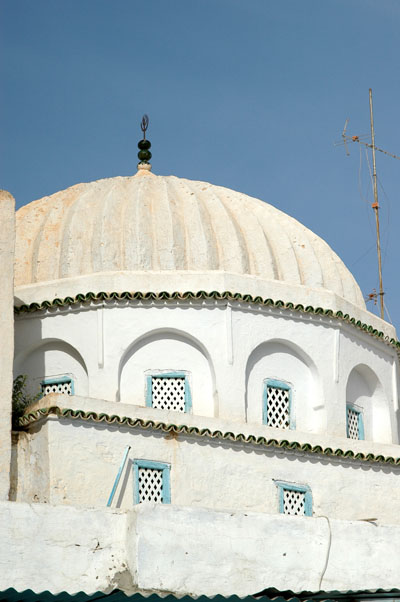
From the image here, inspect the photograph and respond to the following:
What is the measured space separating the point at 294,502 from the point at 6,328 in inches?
181

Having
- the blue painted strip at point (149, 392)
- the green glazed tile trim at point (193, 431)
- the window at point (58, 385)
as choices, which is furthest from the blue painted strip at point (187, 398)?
the window at point (58, 385)

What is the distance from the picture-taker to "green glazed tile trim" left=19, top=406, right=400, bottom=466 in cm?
1650

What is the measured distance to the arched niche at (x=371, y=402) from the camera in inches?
790

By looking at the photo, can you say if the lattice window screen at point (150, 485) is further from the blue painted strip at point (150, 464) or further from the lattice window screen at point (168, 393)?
the lattice window screen at point (168, 393)

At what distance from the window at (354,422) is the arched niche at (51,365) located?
3.95 metres

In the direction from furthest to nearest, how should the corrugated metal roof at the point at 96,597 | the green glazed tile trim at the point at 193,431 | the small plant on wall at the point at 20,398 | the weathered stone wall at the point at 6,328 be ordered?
1. the small plant on wall at the point at 20,398
2. the green glazed tile trim at the point at 193,431
3. the weathered stone wall at the point at 6,328
4. the corrugated metal roof at the point at 96,597

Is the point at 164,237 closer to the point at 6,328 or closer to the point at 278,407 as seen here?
the point at 278,407

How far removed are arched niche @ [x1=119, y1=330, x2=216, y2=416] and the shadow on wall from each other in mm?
638

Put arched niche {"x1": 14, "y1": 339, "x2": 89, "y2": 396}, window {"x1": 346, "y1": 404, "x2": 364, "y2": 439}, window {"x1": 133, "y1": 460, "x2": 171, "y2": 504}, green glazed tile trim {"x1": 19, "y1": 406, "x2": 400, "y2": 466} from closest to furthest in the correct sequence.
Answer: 1. green glazed tile trim {"x1": 19, "y1": 406, "x2": 400, "y2": 466}
2. window {"x1": 133, "y1": 460, "x2": 171, "y2": 504}
3. arched niche {"x1": 14, "y1": 339, "x2": 89, "y2": 396}
4. window {"x1": 346, "y1": 404, "x2": 364, "y2": 439}

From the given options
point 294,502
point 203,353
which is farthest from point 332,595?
point 203,353

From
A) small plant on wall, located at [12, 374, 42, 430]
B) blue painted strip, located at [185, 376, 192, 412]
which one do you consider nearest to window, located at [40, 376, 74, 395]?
small plant on wall, located at [12, 374, 42, 430]

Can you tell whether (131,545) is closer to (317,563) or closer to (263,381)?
(317,563)

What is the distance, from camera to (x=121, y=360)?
18.5 meters

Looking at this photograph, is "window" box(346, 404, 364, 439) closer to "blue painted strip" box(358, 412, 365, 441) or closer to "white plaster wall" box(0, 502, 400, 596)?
"blue painted strip" box(358, 412, 365, 441)
